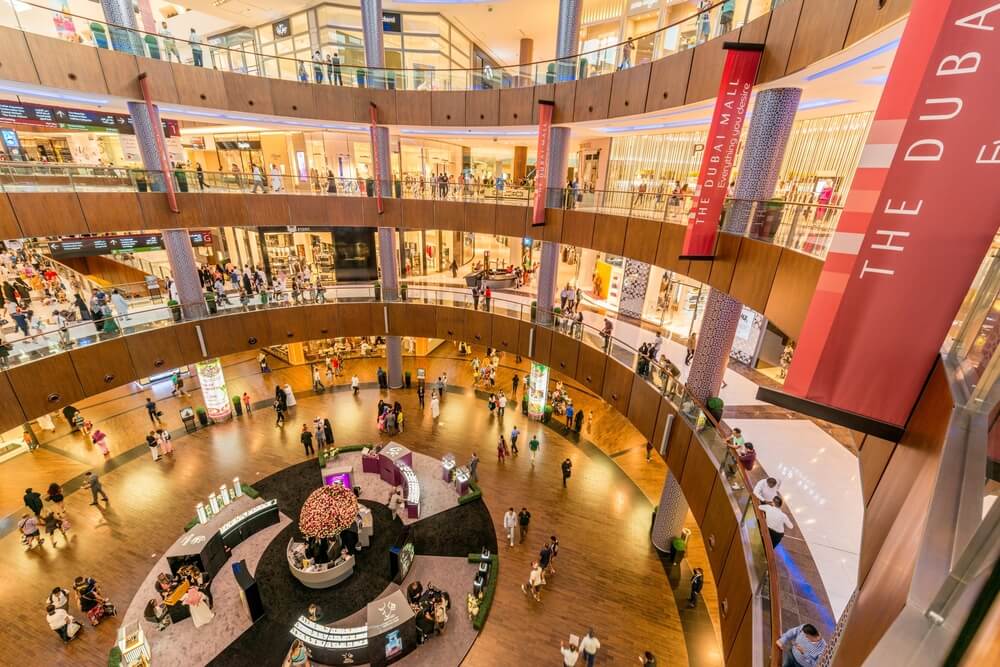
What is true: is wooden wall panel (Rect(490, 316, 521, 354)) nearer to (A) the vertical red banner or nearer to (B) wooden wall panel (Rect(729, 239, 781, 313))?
(A) the vertical red banner

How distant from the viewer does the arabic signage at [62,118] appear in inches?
571

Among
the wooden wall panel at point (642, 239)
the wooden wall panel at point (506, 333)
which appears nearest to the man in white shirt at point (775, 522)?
the wooden wall panel at point (642, 239)

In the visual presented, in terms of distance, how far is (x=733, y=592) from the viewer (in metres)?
6.80

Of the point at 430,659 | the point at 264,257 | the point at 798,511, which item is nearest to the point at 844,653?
the point at 798,511

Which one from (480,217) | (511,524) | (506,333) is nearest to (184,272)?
(480,217)

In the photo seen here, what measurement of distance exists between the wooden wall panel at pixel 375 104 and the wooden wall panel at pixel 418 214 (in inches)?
124

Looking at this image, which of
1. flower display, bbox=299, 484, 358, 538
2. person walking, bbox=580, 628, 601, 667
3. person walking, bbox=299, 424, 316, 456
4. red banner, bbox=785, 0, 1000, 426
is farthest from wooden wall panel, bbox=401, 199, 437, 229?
red banner, bbox=785, 0, 1000, 426

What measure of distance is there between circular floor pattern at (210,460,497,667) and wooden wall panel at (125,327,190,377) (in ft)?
17.1

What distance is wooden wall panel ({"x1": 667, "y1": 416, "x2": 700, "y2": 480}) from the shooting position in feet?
32.2

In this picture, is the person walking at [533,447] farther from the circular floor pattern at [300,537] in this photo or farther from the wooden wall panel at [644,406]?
the wooden wall panel at [644,406]

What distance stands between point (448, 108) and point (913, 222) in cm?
1622

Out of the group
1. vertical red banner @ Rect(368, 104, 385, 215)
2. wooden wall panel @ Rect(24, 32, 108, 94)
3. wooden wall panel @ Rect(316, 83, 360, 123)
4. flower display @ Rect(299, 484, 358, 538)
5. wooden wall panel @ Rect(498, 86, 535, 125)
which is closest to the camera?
flower display @ Rect(299, 484, 358, 538)

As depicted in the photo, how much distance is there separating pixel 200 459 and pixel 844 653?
19.0 m

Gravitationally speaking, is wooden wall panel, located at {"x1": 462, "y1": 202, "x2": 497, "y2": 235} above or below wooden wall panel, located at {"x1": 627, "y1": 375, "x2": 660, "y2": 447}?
above
